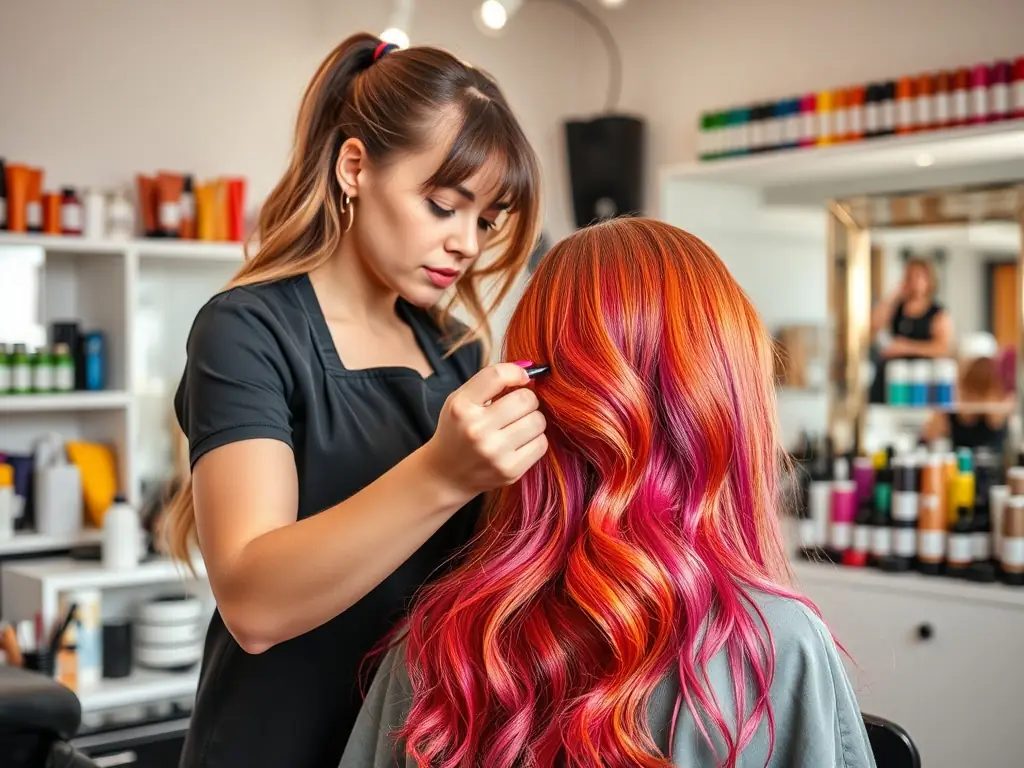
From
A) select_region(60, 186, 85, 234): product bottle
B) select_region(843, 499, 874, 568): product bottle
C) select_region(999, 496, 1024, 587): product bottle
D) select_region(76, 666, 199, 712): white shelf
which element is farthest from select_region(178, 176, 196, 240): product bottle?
select_region(999, 496, 1024, 587): product bottle

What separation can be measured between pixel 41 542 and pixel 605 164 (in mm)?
1933

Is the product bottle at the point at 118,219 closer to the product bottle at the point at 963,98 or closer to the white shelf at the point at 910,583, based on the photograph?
the white shelf at the point at 910,583

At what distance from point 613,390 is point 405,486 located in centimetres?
20

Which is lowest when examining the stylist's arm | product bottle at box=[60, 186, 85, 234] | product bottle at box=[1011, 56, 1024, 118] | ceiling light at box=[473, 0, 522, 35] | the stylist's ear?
the stylist's arm

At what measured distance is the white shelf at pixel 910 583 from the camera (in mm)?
2158

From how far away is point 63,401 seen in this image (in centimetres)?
241

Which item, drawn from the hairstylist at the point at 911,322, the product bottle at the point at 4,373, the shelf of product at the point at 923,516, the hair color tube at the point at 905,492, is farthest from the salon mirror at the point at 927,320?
the product bottle at the point at 4,373

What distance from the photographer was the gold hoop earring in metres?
1.17

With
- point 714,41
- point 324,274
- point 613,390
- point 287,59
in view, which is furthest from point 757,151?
point 613,390

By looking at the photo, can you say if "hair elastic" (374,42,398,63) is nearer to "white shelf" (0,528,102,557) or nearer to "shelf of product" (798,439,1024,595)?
"shelf of product" (798,439,1024,595)

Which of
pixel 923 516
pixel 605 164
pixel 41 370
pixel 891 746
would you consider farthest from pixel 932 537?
pixel 41 370

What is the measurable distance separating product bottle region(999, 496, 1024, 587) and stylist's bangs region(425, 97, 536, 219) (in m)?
1.48

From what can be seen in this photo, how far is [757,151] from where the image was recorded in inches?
113

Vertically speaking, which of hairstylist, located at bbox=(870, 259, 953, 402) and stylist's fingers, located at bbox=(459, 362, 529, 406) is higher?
hairstylist, located at bbox=(870, 259, 953, 402)
